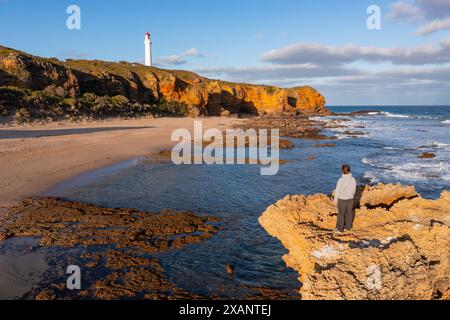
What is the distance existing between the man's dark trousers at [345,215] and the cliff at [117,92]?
29.5 metres

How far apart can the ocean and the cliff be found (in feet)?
65.8

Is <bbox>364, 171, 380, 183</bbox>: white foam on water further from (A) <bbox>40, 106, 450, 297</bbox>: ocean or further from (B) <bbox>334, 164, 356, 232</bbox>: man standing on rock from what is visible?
(B) <bbox>334, 164, 356, 232</bbox>: man standing on rock

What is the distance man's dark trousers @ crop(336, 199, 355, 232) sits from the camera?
707 cm

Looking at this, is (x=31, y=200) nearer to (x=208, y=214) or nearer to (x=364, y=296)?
(x=208, y=214)

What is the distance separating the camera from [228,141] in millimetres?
29344

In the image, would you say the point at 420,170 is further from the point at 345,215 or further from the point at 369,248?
the point at 369,248

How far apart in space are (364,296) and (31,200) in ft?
32.8

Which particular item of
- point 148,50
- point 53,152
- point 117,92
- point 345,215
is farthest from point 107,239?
point 148,50

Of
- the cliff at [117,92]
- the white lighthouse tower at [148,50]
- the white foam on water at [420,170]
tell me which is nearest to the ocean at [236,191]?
the white foam on water at [420,170]

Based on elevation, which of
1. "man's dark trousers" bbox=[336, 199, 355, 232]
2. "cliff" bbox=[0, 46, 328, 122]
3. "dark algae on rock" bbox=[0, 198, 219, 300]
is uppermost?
"cliff" bbox=[0, 46, 328, 122]

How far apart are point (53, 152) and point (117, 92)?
37.1 metres

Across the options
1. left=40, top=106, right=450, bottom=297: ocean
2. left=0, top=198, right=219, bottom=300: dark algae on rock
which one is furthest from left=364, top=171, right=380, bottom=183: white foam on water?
left=0, top=198, right=219, bottom=300: dark algae on rock

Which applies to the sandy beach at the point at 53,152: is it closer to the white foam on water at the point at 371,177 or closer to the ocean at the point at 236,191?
the ocean at the point at 236,191

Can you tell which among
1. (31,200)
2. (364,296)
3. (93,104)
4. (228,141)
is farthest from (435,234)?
(93,104)
